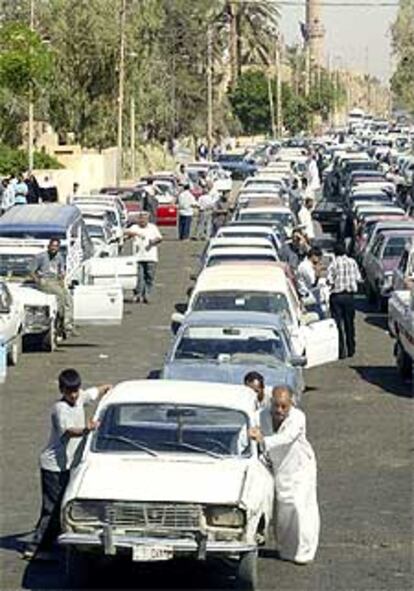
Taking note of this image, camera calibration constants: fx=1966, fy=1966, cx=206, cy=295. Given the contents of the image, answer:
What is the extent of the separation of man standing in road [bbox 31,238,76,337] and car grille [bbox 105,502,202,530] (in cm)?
1522

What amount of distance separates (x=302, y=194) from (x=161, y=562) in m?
45.6

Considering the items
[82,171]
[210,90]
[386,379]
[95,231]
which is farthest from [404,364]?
[210,90]

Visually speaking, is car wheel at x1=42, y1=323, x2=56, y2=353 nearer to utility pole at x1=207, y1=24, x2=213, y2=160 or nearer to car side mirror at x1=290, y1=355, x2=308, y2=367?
car side mirror at x1=290, y1=355, x2=308, y2=367

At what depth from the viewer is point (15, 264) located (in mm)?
30016

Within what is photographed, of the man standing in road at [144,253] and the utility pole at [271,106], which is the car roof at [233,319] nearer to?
the man standing in road at [144,253]

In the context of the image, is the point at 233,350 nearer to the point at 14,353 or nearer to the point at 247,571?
the point at 14,353

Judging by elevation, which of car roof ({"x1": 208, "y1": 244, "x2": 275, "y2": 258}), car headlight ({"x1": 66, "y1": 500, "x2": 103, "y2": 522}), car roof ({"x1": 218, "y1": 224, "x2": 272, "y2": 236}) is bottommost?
car roof ({"x1": 218, "y1": 224, "x2": 272, "y2": 236})

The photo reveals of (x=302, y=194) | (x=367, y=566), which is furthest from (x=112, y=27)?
(x=367, y=566)

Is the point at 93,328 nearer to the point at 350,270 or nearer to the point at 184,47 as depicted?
the point at 350,270

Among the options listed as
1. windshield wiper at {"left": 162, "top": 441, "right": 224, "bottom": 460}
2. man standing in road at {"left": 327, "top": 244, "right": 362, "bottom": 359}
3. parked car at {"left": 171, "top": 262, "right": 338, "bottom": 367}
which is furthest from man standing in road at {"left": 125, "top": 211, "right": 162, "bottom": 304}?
windshield wiper at {"left": 162, "top": 441, "right": 224, "bottom": 460}

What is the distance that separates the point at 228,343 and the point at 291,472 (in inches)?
282

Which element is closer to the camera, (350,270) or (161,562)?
(161,562)

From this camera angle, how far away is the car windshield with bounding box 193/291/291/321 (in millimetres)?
24250

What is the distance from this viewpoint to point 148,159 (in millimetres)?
93000
